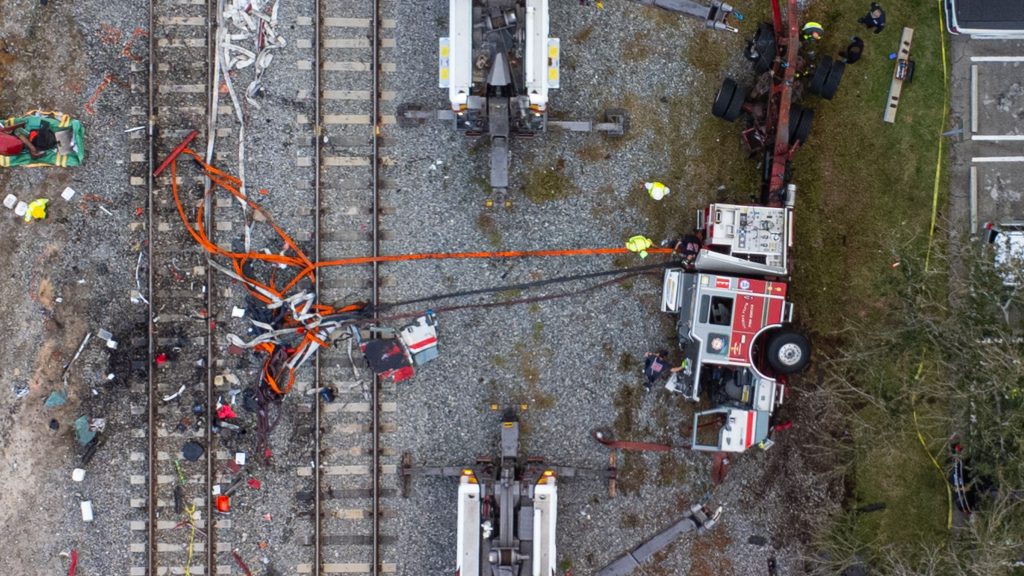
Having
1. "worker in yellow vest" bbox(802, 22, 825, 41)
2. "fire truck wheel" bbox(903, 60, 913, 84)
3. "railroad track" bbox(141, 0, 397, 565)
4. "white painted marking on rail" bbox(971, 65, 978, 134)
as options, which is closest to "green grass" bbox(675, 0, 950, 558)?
"fire truck wheel" bbox(903, 60, 913, 84)

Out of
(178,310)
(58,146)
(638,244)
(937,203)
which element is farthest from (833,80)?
(58,146)

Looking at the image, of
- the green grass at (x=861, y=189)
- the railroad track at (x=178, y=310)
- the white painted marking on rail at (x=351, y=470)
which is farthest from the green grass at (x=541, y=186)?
the railroad track at (x=178, y=310)

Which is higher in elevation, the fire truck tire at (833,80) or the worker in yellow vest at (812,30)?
the worker in yellow vest at (812,30)

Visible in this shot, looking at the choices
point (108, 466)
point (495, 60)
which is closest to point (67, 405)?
point (108, 466)

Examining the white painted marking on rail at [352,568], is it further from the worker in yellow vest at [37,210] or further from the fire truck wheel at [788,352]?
the worker in yellow vest at [37,210]

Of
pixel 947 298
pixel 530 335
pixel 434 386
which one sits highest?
pixel 947 298

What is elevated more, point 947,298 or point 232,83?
point 232,83

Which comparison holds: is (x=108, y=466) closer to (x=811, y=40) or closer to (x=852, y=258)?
(x=852, y=258)
